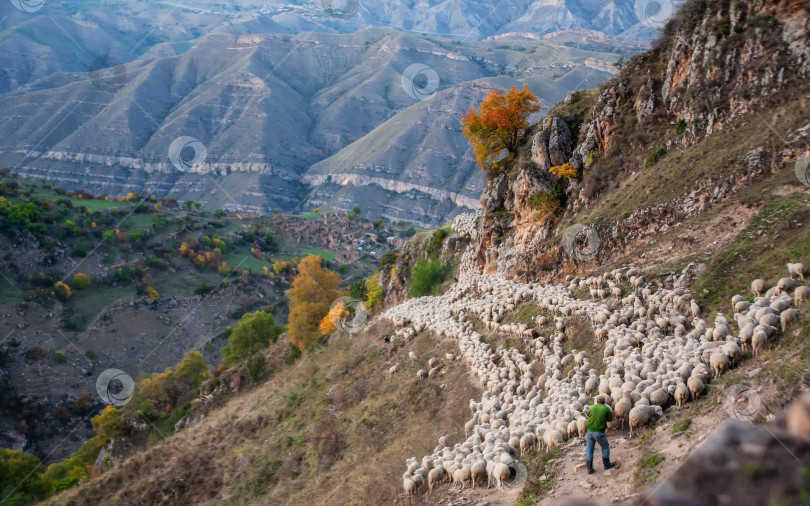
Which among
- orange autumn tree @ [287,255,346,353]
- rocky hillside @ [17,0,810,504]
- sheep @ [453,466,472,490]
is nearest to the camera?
rocky hillside @ [17,0,810,504]

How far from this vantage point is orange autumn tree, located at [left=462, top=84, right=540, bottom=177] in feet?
125

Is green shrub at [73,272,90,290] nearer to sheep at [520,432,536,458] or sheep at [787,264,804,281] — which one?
sheep at [520,432,536,458]

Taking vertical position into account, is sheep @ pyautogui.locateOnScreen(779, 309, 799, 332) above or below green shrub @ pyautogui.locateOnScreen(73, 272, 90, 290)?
above

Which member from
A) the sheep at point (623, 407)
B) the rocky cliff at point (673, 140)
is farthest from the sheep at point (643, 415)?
the rocky cliff at point (673, 140)

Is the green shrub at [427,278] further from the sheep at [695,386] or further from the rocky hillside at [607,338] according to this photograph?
the sheep at [695,386]

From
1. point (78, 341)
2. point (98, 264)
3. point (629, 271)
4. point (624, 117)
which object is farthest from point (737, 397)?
point (98, 264)

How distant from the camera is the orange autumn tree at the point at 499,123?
38.0 m

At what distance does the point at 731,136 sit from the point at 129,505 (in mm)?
33392

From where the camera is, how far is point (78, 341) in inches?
3994

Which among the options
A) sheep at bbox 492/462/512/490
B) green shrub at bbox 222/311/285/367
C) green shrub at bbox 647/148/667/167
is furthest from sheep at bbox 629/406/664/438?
green shrub at bbox 222/311/285/367

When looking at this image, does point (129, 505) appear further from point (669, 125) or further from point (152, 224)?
point (152, 224)

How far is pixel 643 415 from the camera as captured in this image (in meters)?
11.6

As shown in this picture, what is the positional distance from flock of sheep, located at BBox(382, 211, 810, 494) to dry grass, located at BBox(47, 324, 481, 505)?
1536mm

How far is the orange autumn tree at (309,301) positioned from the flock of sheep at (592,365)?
35042 mm
